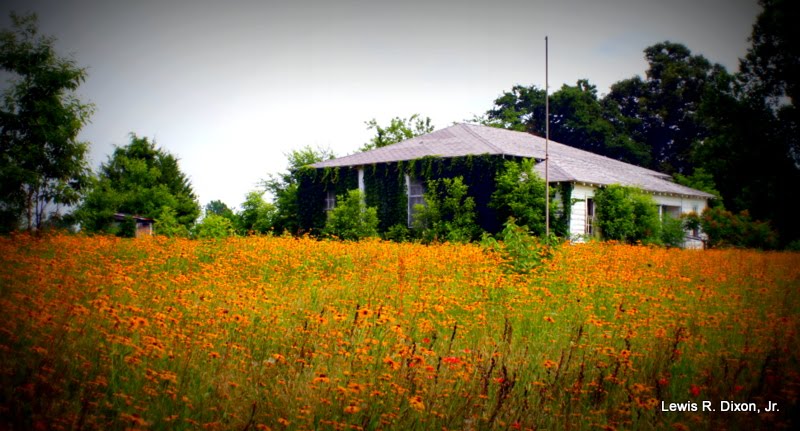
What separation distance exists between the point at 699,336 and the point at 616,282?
2.50 meters

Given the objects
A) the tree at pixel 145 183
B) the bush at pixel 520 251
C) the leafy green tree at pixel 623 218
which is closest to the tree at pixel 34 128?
the bush at pixel 520 251

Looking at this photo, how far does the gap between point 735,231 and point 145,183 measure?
116 feet

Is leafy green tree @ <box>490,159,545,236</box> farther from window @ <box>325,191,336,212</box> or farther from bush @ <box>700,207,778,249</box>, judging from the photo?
bush @ <box>700,207,778,249</box>

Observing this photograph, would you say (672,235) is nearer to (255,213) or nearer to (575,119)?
(255,213)

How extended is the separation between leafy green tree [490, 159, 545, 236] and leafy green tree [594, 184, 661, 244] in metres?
3.52

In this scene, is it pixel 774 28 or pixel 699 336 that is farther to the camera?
pixel 774 28

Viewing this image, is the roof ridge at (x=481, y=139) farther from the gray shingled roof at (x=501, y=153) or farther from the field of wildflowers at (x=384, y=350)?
the field of wildflowers at (x=384, y=350)

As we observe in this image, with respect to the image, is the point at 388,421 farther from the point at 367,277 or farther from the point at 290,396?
the point at 367,277

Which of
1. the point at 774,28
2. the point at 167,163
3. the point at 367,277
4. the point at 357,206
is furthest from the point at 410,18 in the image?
the point at 167,163

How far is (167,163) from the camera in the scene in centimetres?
4103

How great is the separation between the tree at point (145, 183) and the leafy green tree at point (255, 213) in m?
8.88

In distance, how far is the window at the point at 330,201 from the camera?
75.6ft

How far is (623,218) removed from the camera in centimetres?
2006

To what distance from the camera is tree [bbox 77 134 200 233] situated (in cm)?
3581
